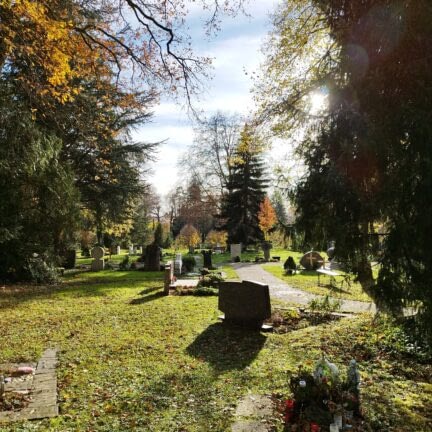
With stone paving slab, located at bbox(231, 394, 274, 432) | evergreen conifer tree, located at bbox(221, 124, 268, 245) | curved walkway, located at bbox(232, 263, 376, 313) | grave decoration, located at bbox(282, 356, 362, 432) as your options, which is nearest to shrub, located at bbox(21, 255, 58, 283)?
curved walkway, located at bbox(232, 263, 376, 313)

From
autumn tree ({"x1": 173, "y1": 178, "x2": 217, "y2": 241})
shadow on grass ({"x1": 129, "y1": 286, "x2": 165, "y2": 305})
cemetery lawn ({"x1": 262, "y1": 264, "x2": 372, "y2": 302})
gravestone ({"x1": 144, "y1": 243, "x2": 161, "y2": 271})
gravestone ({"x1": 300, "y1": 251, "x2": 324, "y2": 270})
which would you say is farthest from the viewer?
autumn tree ({"x1": 173, "y1": 178, "x2": 217, "y2": 241})

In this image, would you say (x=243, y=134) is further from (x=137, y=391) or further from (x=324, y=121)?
(x=137, y=391)

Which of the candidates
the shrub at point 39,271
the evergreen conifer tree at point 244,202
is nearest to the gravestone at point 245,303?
the shrub at point 39,271

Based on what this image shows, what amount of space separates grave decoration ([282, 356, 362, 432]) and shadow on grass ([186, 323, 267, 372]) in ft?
6.69

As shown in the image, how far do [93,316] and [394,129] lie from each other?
811 cm

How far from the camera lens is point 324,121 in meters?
4.57

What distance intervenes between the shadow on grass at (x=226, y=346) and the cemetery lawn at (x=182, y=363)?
18mm

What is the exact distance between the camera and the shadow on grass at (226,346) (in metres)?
6.22

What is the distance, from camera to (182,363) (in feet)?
20.2

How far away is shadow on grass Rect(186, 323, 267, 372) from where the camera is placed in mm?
6219

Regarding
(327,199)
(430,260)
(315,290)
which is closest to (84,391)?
(327,199)

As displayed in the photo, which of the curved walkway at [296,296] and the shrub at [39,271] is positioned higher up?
the shrub at [39,271]

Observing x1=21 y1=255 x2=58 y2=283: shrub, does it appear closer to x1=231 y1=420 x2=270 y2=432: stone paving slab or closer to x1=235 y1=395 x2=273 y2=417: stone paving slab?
x1=235 y1=395 x2=273 y2=417: stone paving slab

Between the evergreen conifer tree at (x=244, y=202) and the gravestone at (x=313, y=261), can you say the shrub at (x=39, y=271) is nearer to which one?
the gravestone at (x=313, y=261)
